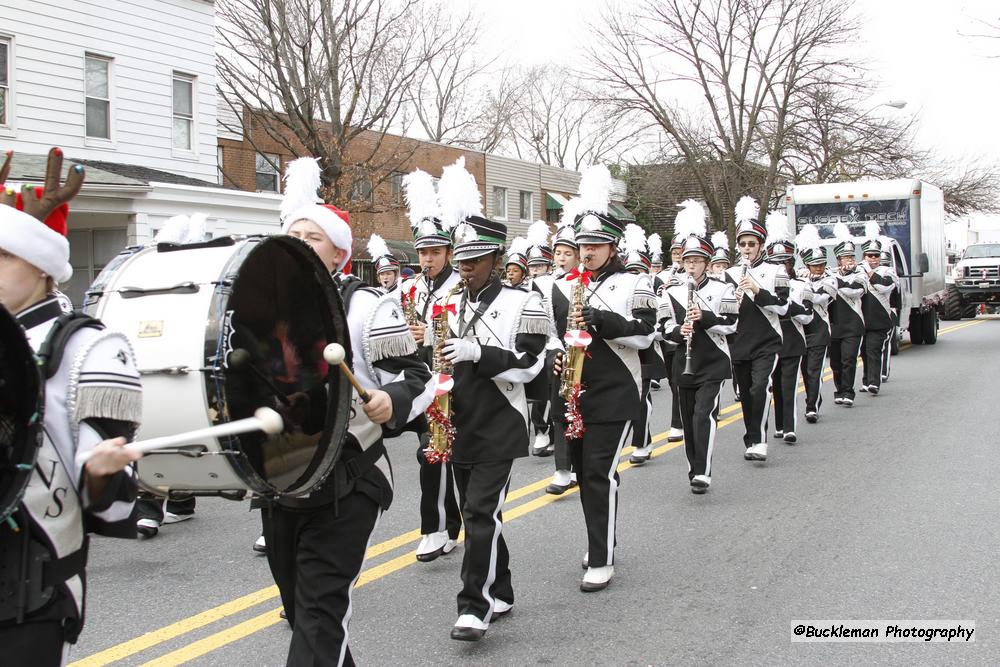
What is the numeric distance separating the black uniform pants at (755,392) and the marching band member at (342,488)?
610 centimetres

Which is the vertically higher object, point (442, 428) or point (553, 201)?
point (553, 201)

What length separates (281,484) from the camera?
126 inches

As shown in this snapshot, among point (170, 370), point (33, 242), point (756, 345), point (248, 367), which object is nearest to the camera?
point (33, 242)

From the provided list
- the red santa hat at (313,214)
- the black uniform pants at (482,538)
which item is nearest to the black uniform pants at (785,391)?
the black uniform pants at (482,538)

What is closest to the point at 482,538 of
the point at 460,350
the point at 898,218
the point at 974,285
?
the point at 460,350

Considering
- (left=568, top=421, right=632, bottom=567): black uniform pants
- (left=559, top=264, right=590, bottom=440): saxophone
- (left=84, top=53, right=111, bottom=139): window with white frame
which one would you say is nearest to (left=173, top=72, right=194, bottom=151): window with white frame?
(left=84, top=53, right=111, bottom=139): window with white frame

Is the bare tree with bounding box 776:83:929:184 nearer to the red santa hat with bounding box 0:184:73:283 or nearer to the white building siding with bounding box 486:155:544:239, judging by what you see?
the white building siding with bounding box 486:155:544:239

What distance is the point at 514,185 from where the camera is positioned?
38.8 meters

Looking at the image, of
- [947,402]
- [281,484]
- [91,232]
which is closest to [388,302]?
[281,484]

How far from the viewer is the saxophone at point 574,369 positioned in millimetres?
5762

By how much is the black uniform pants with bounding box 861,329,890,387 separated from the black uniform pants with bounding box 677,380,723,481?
666 centimetres

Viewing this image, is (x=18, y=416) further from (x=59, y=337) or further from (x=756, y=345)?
(x=756, y=345)

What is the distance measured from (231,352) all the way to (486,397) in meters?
2.36

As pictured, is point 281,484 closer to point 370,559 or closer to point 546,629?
point 546,629
